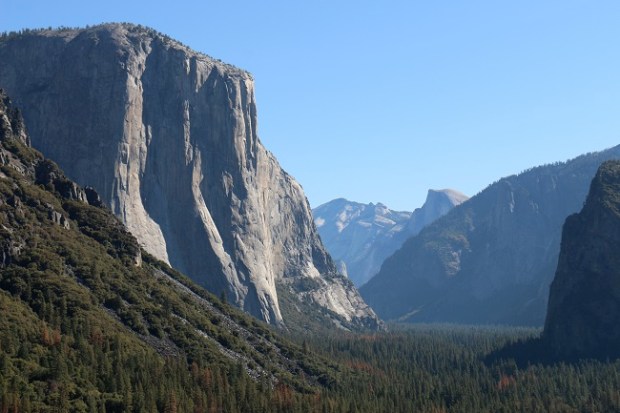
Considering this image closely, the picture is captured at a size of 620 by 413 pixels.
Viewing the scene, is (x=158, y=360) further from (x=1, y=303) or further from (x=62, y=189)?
(x=62, y=189)

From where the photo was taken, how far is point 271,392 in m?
156

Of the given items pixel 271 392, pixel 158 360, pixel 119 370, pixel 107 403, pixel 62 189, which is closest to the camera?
pixel 107 403

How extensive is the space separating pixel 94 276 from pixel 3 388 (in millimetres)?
58545

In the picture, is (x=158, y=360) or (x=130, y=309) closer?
(x=158, y=360)

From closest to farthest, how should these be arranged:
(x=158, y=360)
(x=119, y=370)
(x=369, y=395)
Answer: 1. (x=119, y=370)
2. (x=158, y=360)
3. (x=369, y=395)

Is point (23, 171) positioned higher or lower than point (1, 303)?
higher

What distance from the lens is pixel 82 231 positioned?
18862 cm

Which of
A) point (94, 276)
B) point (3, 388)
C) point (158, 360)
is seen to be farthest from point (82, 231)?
point (3, 388)

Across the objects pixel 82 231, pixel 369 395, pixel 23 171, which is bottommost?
pixel 369 395

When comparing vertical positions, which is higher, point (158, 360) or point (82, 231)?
point (82, 231)

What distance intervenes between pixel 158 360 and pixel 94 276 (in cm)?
2924

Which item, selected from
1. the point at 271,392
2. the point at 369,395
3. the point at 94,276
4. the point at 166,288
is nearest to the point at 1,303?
the point at 94,276

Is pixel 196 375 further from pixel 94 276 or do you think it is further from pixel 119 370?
pixel 94 276

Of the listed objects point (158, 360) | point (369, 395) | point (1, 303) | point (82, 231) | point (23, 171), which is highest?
point (23, 171)
